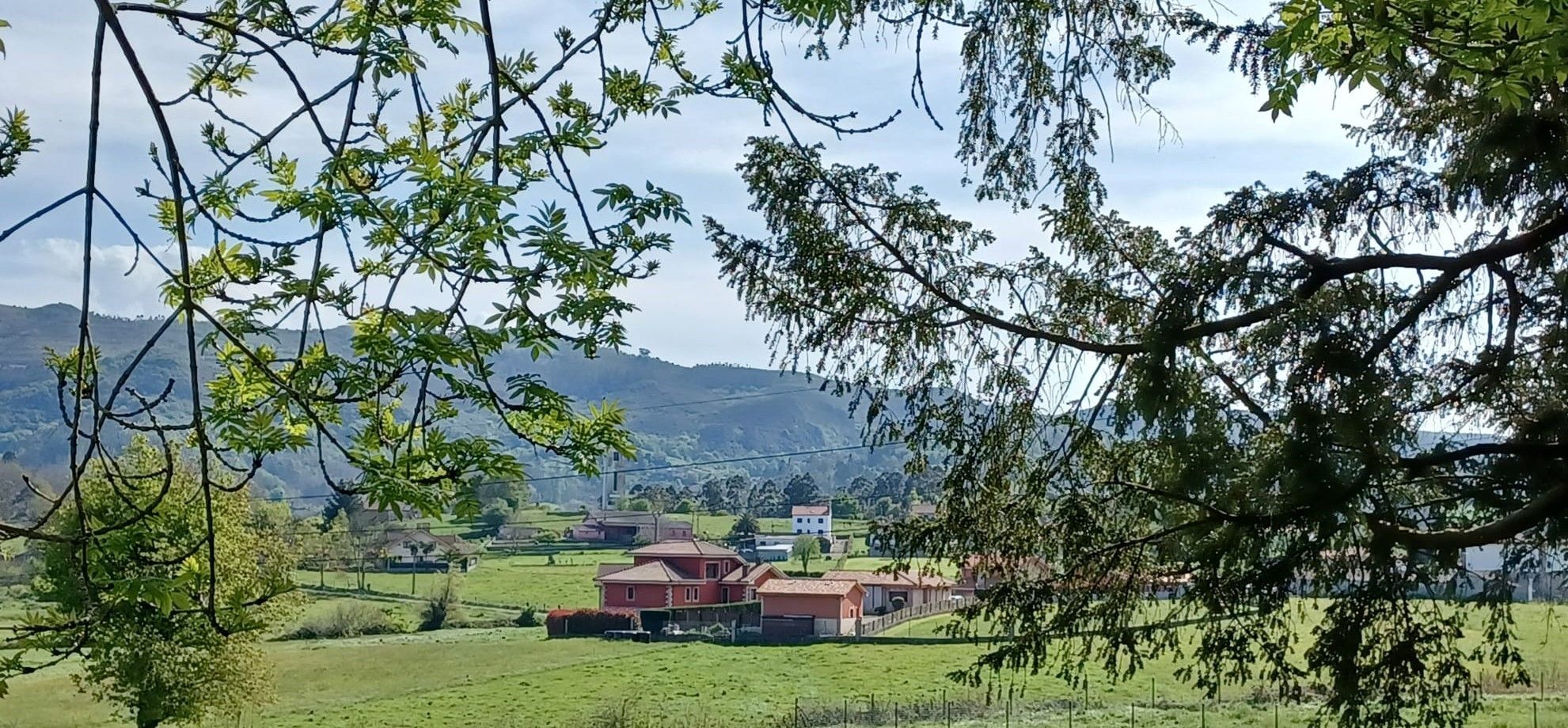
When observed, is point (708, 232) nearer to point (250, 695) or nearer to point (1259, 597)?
point (1259, 597)

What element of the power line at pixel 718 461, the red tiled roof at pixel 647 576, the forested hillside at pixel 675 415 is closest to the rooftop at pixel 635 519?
the power line at pixel 718 461

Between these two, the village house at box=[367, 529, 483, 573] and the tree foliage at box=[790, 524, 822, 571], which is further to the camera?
the tree foliage at box=[790, 524, 822, 571]

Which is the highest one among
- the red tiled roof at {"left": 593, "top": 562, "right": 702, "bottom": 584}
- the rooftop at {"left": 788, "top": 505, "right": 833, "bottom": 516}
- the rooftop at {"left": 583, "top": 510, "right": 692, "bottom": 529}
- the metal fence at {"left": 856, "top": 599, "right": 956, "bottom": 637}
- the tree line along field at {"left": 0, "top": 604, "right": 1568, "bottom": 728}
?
the rooftop at {"left": 788, "top": 505, "right": 833, "bottom": 516}

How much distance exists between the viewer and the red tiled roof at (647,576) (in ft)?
87.4

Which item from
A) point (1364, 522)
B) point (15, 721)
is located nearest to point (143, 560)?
point (1364, 522)

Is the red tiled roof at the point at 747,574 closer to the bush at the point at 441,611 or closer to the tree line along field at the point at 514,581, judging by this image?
the tree line along field at the point at 514,581

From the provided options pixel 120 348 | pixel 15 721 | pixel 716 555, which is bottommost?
pixel 15 721

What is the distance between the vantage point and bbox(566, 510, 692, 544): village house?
36.7m

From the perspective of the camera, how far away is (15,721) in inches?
656

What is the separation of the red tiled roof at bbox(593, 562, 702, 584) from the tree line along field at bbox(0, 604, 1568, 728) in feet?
6.67

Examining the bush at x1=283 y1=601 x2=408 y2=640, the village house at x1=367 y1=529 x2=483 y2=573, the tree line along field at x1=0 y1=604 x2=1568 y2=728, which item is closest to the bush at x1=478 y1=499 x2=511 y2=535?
the village house at x1=367 y1=529 x2=483 y2=573

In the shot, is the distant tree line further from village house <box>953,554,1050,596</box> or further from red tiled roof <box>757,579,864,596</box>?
village house <box>953,554,1050,596</box>

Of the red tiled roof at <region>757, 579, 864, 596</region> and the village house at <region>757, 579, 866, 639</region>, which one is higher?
the red tiled roof at <region>757, 579, 864, 596</region>

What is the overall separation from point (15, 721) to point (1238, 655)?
16.6 metres
